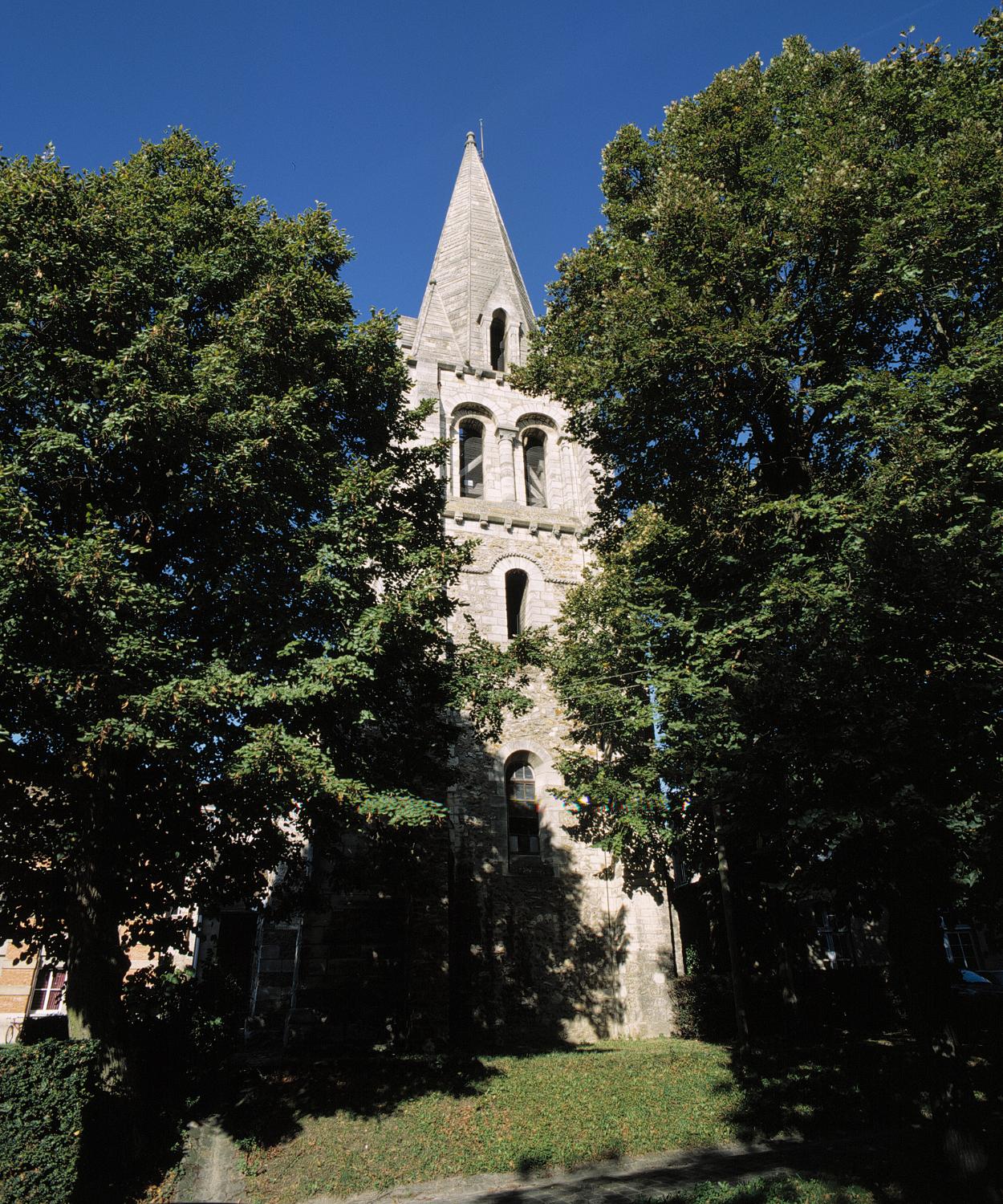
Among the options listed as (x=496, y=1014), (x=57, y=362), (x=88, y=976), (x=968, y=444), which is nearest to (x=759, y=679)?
(x=968, y=444)

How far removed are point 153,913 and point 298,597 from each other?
4519 millimetres

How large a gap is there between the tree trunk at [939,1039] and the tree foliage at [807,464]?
0.08m

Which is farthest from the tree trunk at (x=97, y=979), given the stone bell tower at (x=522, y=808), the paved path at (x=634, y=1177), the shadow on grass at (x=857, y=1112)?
the stone bell tower at (x=522, y=808)

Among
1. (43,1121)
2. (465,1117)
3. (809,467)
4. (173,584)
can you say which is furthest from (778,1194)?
(173,584)

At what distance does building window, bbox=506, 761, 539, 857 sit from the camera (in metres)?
18.1

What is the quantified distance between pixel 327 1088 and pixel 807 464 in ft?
36.7

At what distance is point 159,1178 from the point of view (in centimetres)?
913

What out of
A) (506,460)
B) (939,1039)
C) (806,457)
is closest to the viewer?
(939,1039)

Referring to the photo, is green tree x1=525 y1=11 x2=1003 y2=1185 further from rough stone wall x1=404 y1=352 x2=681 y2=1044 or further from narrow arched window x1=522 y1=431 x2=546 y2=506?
narrow arched window x1=522 y1=431 x2=546 y2=506

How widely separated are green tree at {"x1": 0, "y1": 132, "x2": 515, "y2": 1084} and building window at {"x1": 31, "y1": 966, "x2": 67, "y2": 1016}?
997 cm

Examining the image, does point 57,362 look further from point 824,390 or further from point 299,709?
point 824,390

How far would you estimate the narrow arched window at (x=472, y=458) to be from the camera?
23.1 m

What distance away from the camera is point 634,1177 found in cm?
930

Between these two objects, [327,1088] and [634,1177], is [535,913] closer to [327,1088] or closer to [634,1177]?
[327,1088]
